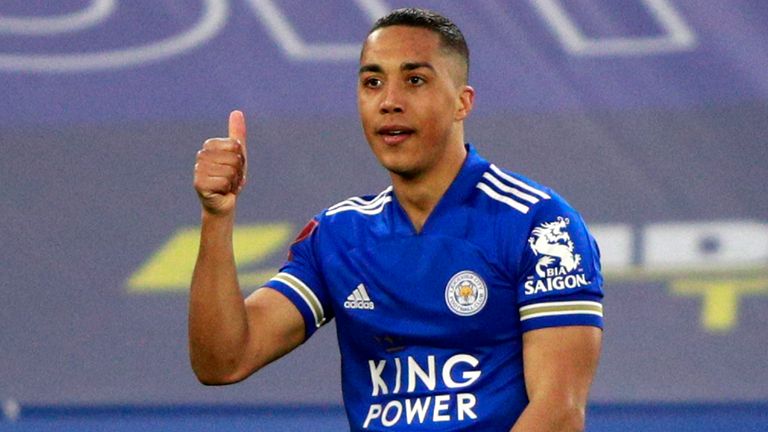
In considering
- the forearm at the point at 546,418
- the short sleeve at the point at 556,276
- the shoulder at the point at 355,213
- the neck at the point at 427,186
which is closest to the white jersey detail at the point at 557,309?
the short sleeve at the point at 556,276

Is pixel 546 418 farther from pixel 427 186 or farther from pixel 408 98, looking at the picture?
pixel 408 98

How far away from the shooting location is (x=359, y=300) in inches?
130

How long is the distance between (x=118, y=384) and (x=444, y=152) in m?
3.12

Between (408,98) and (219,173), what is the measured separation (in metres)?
0.42

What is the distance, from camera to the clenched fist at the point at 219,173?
9.99 feet

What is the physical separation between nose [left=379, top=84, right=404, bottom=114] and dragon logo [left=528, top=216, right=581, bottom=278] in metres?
0.37

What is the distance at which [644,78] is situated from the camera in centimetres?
591

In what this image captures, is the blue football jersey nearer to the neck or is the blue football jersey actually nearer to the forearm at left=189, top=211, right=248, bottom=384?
the neck

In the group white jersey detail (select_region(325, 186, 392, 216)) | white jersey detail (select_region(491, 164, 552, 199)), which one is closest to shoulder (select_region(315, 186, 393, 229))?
white jersey detail (select_region(325, 186, 392, 216))

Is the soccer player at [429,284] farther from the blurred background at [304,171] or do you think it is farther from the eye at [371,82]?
the blurred background at [304,171]

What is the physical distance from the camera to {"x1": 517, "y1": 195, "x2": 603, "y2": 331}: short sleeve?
3096 mm

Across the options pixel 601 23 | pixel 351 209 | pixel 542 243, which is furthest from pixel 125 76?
pixel 542 243

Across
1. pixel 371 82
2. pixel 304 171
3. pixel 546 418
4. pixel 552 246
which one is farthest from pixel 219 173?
pixel 304 171

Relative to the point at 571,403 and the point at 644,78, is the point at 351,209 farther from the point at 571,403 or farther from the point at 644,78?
the point at 644,78
